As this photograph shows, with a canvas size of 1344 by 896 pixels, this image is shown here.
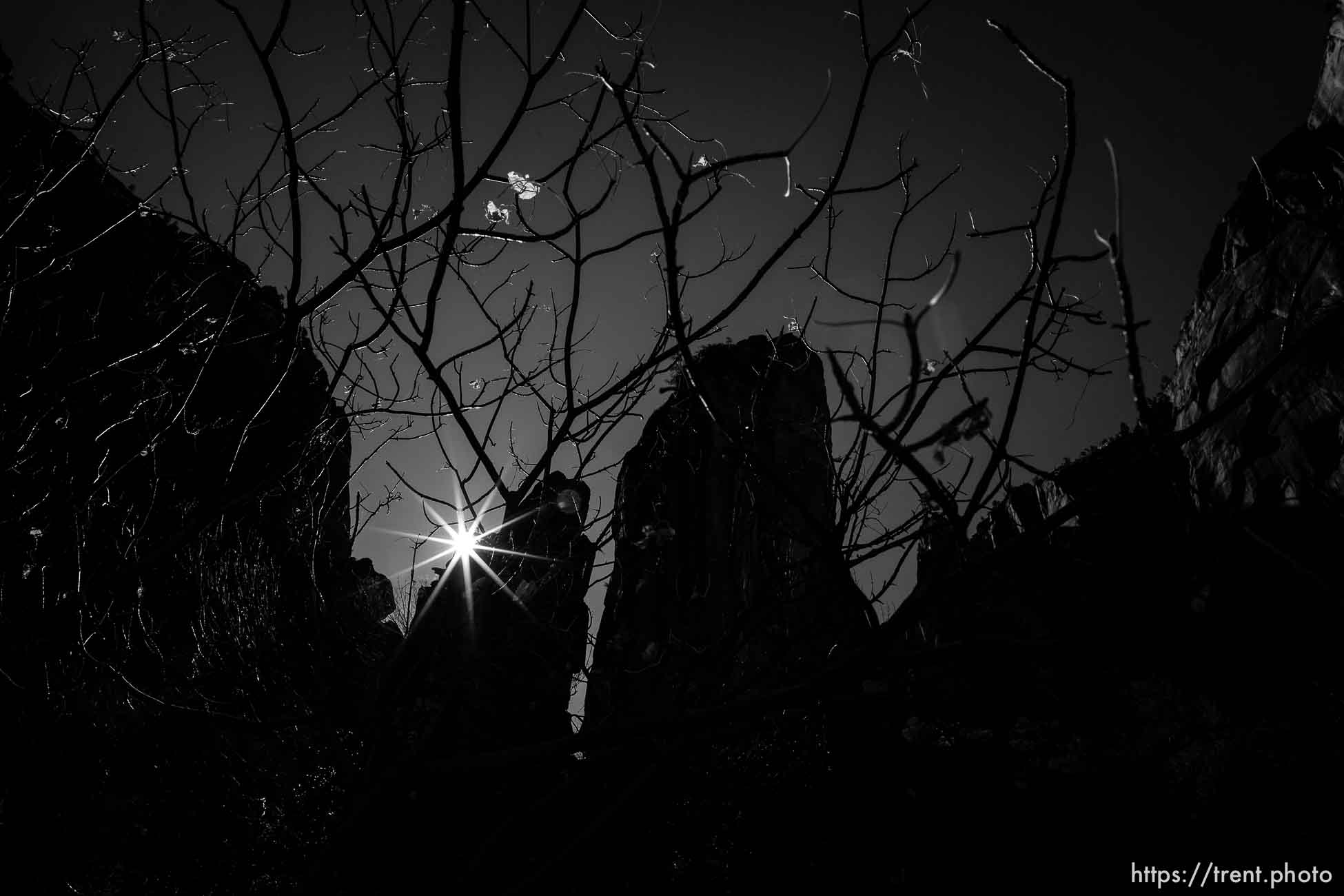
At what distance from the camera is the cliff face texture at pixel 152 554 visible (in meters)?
2.15

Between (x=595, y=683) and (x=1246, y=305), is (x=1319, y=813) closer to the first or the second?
(x=1246, y=305)

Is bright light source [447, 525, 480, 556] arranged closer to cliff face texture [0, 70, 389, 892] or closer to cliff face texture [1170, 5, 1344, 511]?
cliff face texture [0, 70, 389, 892]

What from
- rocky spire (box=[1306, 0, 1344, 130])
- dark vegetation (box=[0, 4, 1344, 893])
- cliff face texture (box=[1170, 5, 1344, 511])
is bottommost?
dark vegetation (box=[0, 4, 1344, 893])

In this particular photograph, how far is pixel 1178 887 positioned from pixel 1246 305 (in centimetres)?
856

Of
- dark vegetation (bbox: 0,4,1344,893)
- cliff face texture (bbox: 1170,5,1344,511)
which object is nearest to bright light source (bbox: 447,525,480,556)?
dark vegetation (bbox: 0,4,1344,893)

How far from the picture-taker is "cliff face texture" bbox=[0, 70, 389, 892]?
84.5 inches

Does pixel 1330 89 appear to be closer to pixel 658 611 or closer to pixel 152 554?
pixel 152 554

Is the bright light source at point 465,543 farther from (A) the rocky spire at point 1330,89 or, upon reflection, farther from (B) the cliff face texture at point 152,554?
(A) the rocky spire at point 1330,89

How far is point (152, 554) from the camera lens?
1.81m

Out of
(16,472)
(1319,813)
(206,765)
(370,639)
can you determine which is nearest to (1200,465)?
(1319,813)

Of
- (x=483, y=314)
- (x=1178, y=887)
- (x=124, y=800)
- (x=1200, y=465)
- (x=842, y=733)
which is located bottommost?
(x=1178, y=887)

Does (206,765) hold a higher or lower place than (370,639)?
lower

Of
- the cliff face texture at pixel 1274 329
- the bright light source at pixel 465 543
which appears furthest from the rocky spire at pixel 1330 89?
the bright light source at pixel 465 543

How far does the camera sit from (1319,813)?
6820 millimetres
